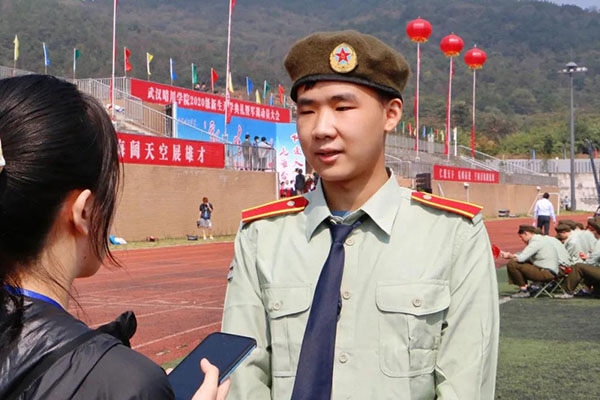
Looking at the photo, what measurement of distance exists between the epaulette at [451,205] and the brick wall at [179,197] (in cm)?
1934

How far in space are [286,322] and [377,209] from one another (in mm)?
441

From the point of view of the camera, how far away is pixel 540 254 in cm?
1187

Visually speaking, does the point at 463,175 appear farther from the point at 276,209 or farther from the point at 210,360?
the point at 210,360

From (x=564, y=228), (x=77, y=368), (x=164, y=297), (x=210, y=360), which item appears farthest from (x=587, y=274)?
(x=77, y=368)

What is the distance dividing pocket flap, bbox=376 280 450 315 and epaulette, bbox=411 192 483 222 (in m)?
0.25

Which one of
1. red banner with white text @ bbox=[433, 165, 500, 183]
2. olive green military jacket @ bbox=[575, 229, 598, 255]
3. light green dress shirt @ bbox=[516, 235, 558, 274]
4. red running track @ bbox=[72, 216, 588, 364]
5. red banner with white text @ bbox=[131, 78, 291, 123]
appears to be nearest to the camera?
red running track @ bbox=[72, 216, 588, 364]

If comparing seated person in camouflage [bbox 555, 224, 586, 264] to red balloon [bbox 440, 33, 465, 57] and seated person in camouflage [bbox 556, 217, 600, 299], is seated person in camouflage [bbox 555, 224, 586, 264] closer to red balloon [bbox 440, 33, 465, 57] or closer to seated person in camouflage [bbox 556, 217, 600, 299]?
seated person in camouflage [bbox 556, 217, 600, 299]

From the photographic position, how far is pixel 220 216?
2672 cm

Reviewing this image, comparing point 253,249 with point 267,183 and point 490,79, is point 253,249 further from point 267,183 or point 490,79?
point 490,79

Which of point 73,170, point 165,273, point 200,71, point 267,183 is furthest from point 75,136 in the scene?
point 200,71

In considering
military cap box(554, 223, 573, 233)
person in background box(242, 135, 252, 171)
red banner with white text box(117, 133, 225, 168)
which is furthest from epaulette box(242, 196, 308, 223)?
person in background box(242, 135, 252, 171)

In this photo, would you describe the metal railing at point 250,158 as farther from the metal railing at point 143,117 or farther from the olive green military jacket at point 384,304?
the olive green military jacket at point 384,304

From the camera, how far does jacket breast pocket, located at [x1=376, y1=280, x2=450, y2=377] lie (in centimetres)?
238

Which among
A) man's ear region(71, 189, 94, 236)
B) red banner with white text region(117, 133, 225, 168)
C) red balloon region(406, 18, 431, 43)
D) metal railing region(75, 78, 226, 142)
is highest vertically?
red balloon region(406, 18, 431, 43)
